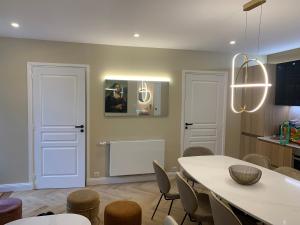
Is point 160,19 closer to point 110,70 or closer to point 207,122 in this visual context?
point 110,70

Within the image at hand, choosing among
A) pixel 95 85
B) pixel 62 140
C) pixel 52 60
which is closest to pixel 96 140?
pixel 62 140

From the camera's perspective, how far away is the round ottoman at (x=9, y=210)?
2.59 m

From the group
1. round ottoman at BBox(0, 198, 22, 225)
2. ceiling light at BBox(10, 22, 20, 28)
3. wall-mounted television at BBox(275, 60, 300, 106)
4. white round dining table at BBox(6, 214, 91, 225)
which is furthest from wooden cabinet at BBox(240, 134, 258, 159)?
ceiling light at BBox(10, 22, 20, 28)

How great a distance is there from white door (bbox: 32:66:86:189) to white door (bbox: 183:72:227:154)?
6.41 ft

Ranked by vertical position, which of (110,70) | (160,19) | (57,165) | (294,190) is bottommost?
(57,165)

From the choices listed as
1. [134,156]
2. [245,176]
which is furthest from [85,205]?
[245,176]

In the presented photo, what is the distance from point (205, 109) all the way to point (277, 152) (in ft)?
4.79

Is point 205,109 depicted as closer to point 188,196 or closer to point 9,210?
point 188,196

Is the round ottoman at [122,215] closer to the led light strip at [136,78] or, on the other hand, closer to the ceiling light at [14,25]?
the led light strip at [136,78]

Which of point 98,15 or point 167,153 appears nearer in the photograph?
point 98,15

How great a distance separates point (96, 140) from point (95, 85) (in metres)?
0.96

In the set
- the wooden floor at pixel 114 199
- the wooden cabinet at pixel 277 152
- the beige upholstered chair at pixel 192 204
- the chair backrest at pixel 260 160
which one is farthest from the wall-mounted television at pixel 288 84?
the beige upholstered chair at pixel 192 204

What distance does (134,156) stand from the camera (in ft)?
14.3

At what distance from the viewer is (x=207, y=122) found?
4793 mm
